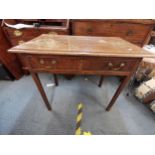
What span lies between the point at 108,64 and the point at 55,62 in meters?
0.36

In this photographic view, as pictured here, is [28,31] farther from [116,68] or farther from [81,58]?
[116,68]

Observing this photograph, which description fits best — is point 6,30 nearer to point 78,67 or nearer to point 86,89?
point 78,67

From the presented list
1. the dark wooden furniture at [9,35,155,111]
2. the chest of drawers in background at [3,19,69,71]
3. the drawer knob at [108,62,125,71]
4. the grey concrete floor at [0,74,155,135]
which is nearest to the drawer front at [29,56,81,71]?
the dark wooden furniture at [9,35,155,111]

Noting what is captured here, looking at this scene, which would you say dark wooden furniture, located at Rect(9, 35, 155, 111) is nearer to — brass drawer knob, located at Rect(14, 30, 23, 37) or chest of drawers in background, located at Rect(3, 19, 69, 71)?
chest of drawers in background, located at Rect(3, 19, 69, 71)

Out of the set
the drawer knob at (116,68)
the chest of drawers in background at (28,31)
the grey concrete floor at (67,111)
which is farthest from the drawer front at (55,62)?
the grey concrete floor at (67,111)

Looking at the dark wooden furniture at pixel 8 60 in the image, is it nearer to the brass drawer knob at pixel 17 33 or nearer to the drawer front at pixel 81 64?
the brass drawer knob at pixel 17 33

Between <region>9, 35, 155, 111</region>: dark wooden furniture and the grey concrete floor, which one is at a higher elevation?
<region>9, 35, 155, 111</region>: dark wooden furniture

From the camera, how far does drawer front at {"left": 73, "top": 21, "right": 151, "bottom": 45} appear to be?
3.75ft

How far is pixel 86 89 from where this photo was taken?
1.46 meters

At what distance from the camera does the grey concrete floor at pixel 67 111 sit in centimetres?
106

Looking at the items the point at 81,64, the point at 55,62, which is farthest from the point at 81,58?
the point at 55,62

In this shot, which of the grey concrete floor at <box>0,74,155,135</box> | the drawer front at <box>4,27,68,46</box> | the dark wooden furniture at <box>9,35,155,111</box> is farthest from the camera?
the drawer front at <box>4,27,68,46</box>
